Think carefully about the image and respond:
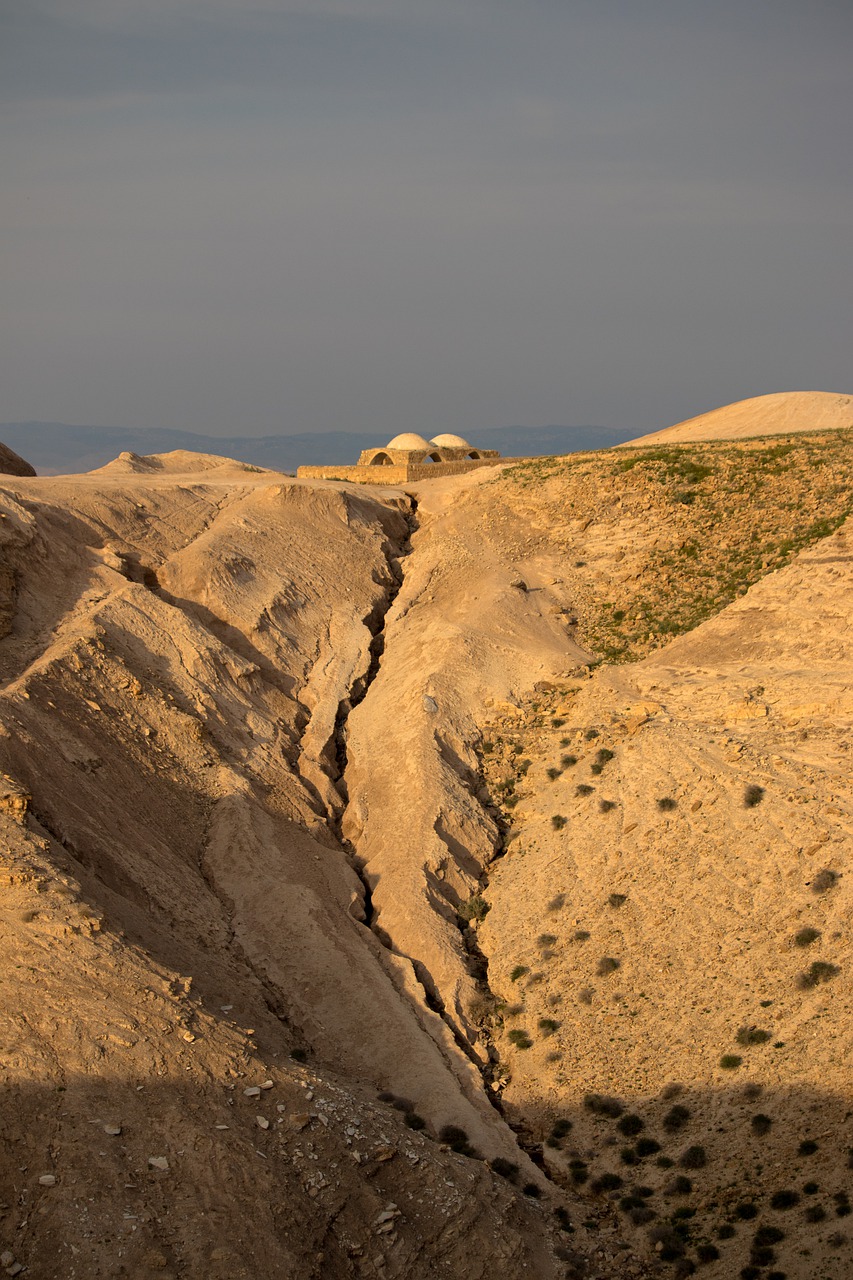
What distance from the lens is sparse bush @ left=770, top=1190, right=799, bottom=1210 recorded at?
1540cm

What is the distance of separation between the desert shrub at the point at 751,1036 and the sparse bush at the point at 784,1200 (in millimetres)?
2658

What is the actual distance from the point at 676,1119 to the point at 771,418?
119ft

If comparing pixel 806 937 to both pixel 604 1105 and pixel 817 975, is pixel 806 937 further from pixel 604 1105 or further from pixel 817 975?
pixel 604 1105

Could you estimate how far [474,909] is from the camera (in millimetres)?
22531

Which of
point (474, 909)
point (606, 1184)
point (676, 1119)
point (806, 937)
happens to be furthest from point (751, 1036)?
point (474, 909)

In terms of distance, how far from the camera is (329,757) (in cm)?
2642

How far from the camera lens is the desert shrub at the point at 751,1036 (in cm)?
1797

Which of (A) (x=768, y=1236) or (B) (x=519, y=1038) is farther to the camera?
(B) (x=519, y=1038)

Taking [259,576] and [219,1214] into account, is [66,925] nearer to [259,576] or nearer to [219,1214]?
[219,1214]

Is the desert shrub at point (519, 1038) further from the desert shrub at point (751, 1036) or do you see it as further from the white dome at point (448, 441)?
the white dome at point (448, 441)

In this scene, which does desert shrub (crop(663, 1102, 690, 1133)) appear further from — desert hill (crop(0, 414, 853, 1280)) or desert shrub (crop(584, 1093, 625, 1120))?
desert shrub (crop(584, 1093, 625, 1120))

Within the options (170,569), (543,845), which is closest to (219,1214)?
(543,845)

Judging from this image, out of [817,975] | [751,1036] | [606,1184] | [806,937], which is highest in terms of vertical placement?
[806,937]

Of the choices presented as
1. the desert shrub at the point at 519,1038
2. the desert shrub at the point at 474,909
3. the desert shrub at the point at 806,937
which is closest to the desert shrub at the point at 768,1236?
the desert shrub at the point at 806,937
